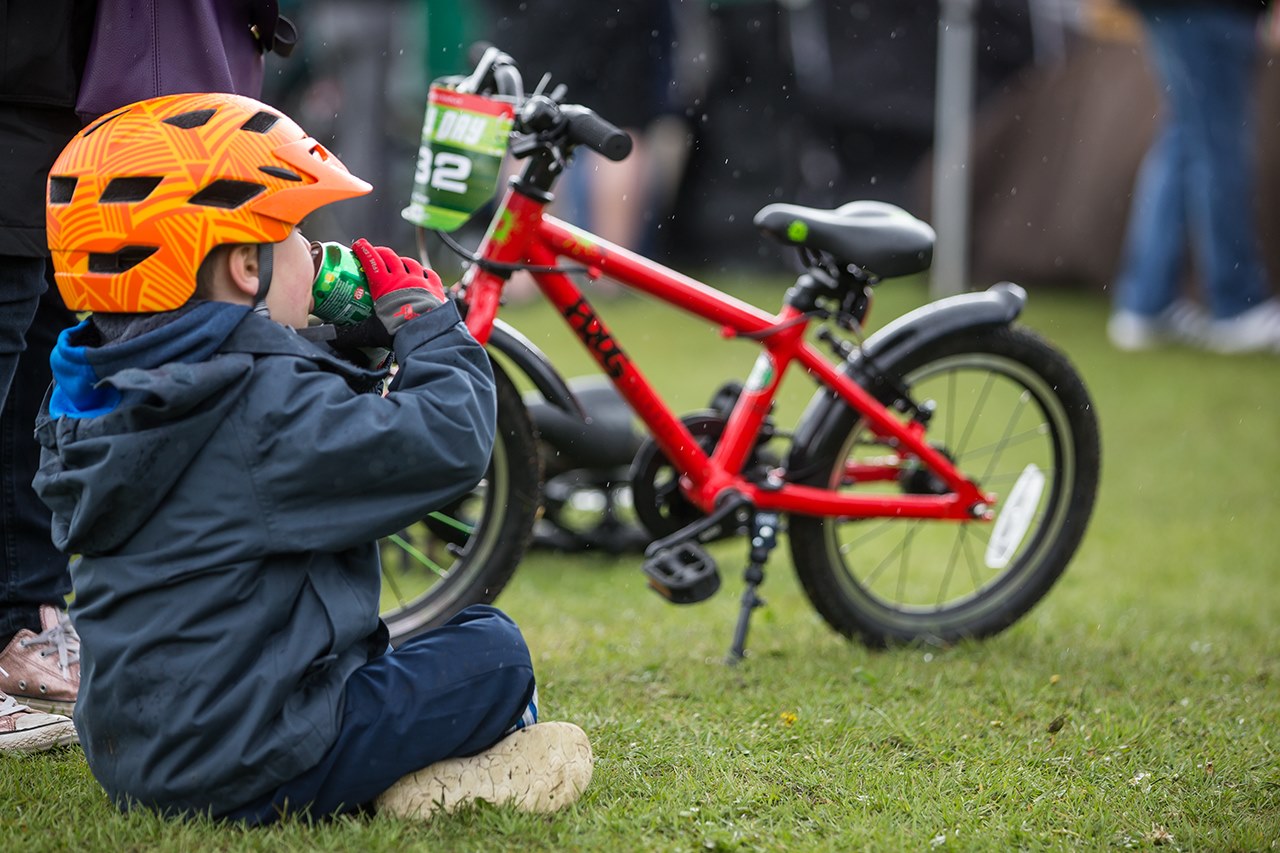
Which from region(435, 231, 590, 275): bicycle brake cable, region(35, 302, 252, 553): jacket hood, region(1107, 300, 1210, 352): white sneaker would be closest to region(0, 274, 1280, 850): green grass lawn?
region(35, 302, 252, 553): jacket hood

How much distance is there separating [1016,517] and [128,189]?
262 centimetres

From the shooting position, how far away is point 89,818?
2604 mm

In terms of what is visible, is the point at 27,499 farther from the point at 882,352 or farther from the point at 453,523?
the point at 882,352

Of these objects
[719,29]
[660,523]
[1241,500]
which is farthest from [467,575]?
[719,29]

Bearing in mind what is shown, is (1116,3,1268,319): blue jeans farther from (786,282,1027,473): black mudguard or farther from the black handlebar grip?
the black handlebar grip

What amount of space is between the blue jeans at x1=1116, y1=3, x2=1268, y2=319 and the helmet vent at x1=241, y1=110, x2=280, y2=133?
6.72 metres

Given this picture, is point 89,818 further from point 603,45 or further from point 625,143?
point 603,45

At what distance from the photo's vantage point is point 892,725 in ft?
10.8

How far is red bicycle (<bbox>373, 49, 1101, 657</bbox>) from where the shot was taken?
3480 mm

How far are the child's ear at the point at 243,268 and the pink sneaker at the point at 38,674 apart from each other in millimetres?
1148

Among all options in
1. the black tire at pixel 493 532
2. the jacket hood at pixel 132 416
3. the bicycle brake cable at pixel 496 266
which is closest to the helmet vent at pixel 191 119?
the jacket hood at pixel 132 416

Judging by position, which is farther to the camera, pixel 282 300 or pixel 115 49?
pixel 115 49

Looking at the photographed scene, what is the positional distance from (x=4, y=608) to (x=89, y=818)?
78 cm

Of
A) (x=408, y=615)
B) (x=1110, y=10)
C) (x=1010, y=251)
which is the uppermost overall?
(x=1110, y=10)
